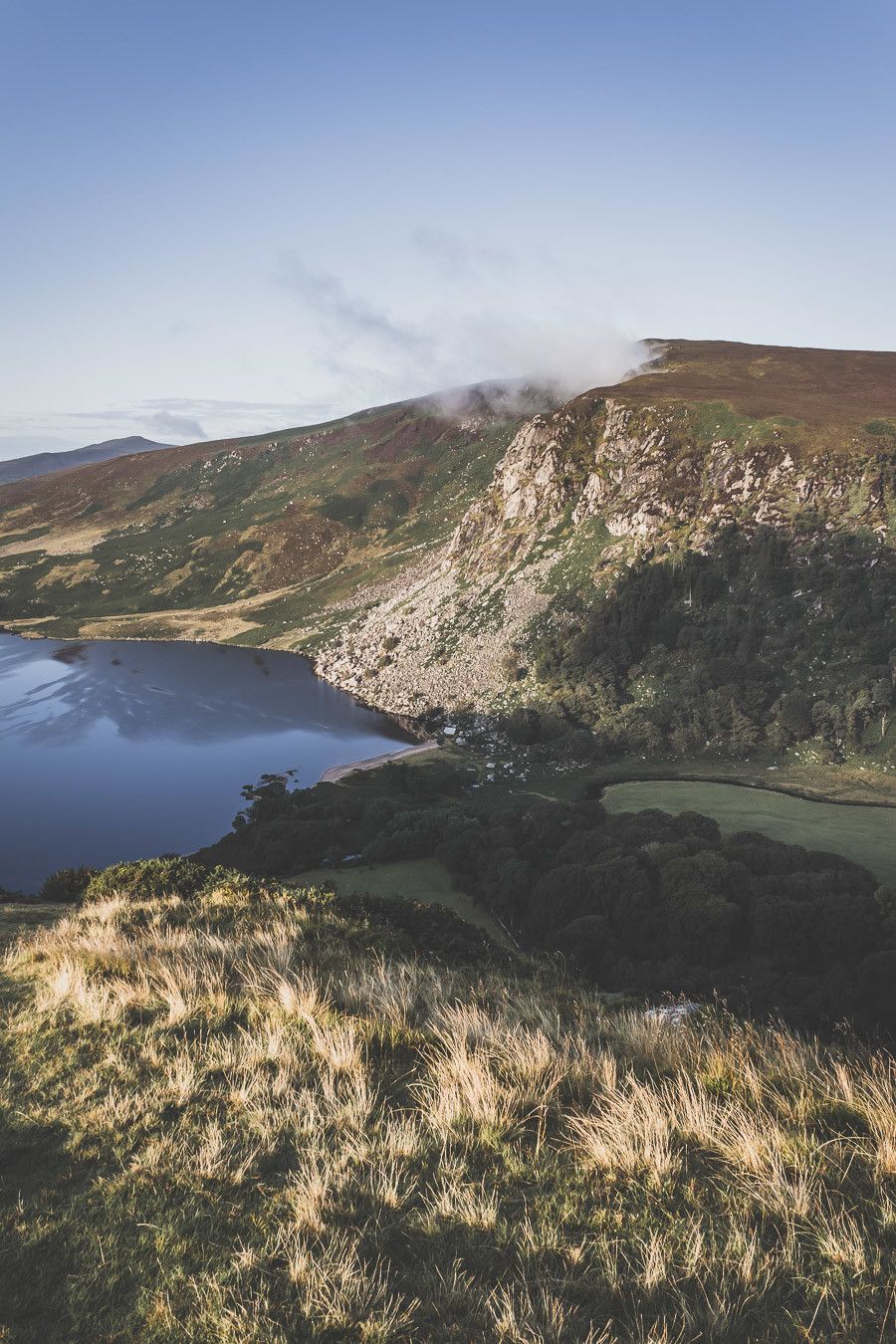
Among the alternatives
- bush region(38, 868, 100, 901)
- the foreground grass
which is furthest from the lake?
bush region(38, 868, 100, 901)

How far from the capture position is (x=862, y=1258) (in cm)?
459

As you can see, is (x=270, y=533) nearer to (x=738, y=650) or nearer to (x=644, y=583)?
(x=644, y=583)

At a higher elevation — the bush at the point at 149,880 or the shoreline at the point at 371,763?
the bush at the point at 149,880

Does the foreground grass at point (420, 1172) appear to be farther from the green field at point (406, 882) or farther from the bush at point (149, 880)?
the green field at point (406, 882)

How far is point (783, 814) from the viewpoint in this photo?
41.9 meters

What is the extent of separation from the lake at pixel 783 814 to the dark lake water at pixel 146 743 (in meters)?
26.3

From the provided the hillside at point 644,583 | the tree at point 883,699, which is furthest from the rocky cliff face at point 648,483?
the tree at point 883,699

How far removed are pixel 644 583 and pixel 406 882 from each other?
153ft

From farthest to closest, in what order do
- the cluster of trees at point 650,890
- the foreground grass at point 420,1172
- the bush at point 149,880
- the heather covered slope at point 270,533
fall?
the heather covered slope at point 270,533
the cluster of trees at point 650,890
the bush at point 149,880
the foreground grass at point 420,1172

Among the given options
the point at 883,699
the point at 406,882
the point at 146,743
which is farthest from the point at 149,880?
the point at 883,699

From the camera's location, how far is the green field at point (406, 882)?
31.3 meters

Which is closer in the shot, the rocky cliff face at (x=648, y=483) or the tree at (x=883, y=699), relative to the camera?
the tree at (x=883, y=699)

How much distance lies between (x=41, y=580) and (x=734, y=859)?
523ft

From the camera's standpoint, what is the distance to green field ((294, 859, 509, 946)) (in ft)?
103
